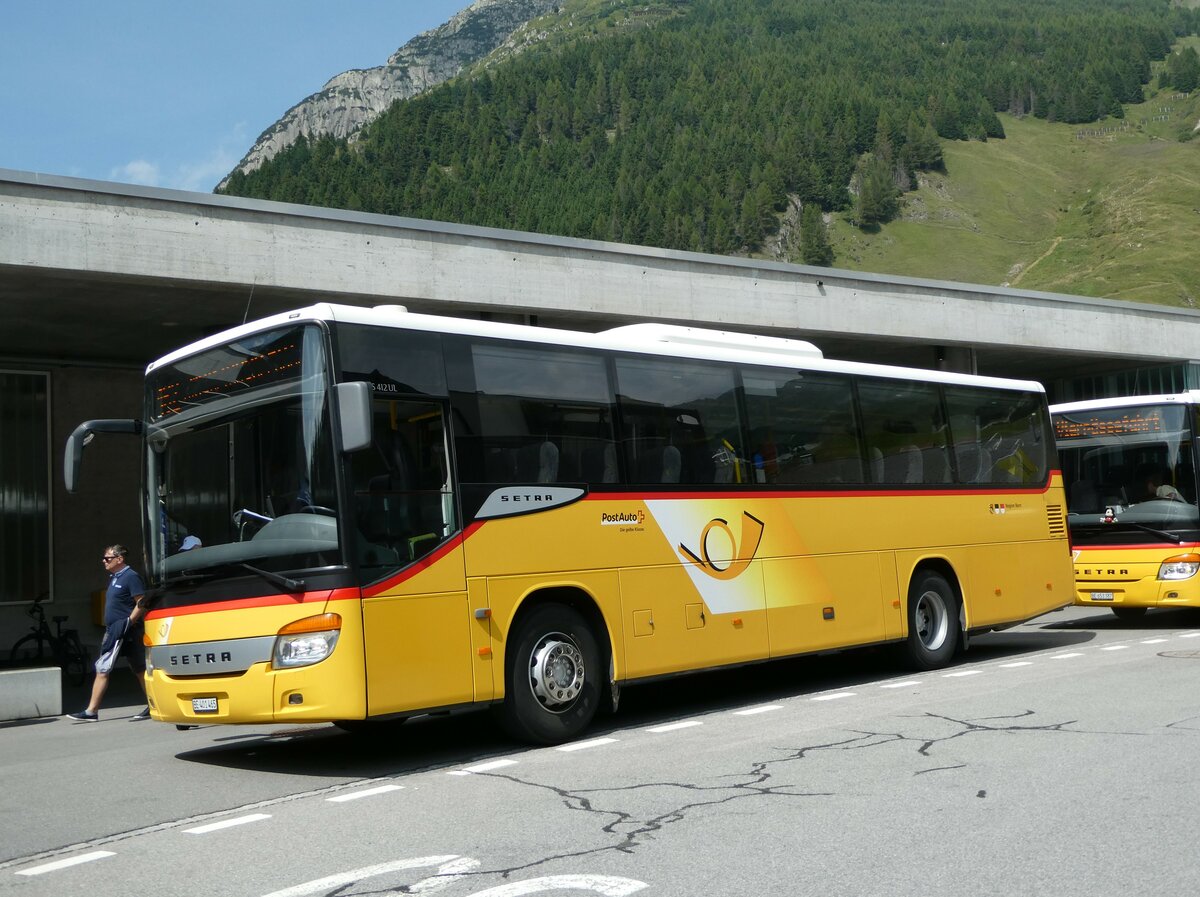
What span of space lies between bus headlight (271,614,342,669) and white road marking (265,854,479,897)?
2469 millimetres

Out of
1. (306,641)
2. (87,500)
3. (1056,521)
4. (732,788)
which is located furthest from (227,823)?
(87,500)

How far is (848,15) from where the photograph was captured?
642ft

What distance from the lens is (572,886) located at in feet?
17.6

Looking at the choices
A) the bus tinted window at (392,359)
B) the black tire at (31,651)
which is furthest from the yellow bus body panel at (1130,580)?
the black tire at (31,651)

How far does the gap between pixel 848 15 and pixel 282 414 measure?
203m

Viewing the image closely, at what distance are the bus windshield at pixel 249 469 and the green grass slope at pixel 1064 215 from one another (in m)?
109

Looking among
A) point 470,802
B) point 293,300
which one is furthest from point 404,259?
point 470,802

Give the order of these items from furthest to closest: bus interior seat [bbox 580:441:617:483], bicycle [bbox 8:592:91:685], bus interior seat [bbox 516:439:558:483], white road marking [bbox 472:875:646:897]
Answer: bicycle [bbox 8:592:91:685] < bus interior seat [bbox 580:441:617:483] < bus interior seat [bbox 516:439:558:483] < white road marking [bbox 472:875:646:897]

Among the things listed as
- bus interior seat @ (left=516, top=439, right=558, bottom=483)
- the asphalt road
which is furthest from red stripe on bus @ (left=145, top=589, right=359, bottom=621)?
bus interior seat @ (left=516, top=439, right=558, bottom=483)

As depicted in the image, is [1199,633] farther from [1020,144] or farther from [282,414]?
[1020,144]

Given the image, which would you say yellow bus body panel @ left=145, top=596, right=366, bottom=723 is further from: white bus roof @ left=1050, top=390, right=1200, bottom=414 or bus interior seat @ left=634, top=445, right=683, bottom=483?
white bus roof @ left=1050, top=390, right=1200, bottom=414

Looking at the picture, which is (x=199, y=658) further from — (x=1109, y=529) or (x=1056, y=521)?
(x=1109, y=529)

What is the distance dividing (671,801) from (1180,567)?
11709mm

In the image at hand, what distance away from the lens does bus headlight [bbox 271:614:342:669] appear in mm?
8188
